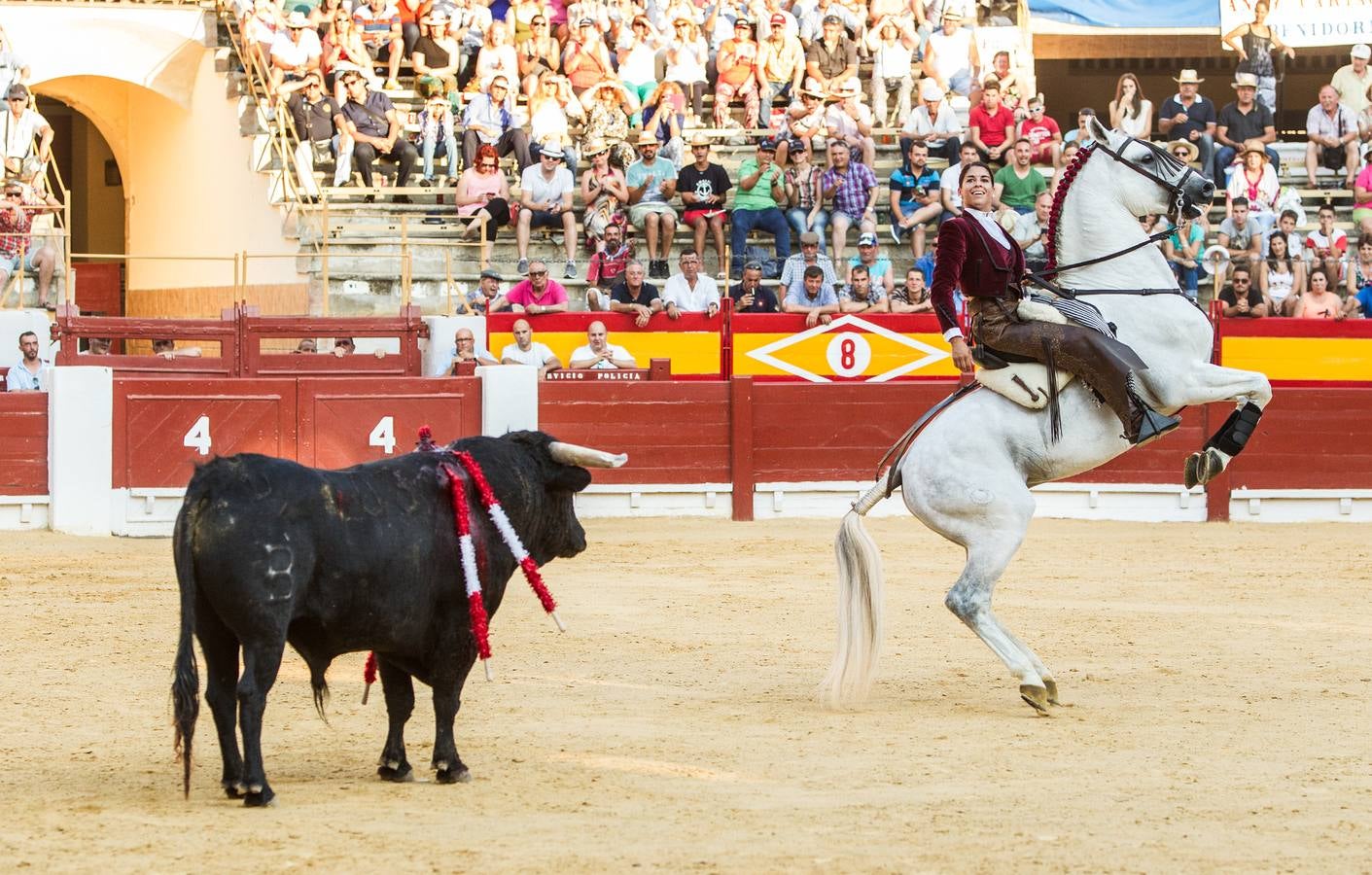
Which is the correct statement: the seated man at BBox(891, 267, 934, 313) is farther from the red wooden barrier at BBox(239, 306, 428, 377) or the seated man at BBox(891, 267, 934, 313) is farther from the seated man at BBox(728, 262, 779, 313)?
the red wooden barrier at BBox(239, 306, 428, 377)

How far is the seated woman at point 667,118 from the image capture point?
1741 cm

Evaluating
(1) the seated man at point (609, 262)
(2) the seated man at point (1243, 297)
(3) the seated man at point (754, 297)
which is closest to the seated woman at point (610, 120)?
(1) the seated man at point (609, 262)

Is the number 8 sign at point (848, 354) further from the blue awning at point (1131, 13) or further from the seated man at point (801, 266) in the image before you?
the blue awning at point (1131, 13)

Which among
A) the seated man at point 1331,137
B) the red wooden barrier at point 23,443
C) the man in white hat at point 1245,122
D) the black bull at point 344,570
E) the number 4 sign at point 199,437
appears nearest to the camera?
the black bull at point 344,570

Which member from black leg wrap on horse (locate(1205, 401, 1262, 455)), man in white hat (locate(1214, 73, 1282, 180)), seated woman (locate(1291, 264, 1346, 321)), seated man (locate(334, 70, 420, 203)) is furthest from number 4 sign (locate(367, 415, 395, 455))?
man in white hat (locate(1214, 73, 1282, 180))

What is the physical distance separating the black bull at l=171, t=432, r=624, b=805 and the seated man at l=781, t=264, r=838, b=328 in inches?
365

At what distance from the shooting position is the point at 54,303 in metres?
16.1

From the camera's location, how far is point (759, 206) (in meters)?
16.5

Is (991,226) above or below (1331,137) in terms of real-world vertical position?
below

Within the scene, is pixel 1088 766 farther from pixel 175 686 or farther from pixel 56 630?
pixel 56 630

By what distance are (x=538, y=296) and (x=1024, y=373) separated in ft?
27.0

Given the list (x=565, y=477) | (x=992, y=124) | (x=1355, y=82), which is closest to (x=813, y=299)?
(x=992, y=124)

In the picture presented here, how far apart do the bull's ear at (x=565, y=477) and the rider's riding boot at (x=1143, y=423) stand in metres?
2.28

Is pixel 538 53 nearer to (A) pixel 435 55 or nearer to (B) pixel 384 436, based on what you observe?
(A) pixel 435 55
